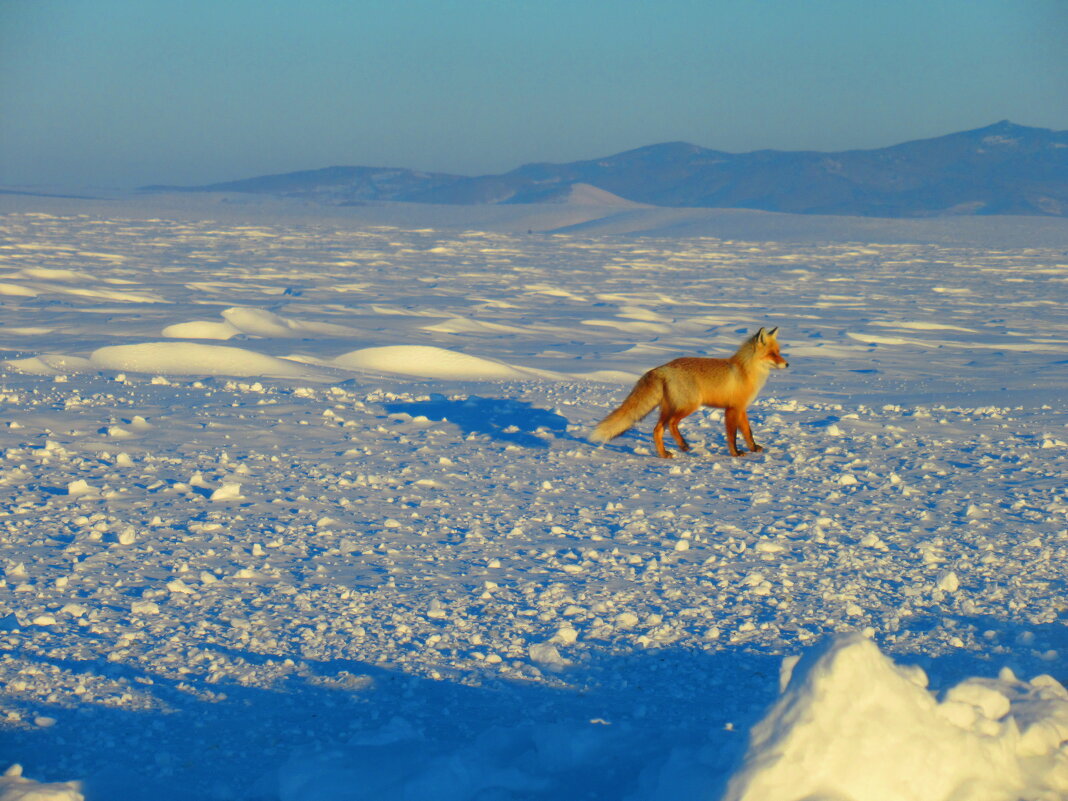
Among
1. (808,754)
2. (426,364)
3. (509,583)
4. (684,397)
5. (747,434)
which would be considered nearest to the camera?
(808,754)

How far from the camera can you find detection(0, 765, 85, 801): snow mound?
2.57m

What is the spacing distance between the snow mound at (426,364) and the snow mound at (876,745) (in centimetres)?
726

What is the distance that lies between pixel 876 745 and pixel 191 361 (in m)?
8.39

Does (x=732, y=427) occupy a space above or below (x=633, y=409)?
below

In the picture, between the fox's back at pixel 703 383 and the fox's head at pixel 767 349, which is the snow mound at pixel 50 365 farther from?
the fox's head at pixel 767 349

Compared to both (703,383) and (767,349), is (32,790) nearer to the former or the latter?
(703,383)

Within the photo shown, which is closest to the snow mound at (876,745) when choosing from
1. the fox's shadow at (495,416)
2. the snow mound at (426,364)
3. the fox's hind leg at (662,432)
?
the fox's hind leg at (662,432)

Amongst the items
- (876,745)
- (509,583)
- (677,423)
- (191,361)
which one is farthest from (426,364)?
(876,745)

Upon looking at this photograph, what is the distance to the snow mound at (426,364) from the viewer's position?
9.98 meters

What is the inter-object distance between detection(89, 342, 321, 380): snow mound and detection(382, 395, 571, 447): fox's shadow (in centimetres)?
185

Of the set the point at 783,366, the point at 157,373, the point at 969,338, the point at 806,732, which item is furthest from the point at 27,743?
the point at 969,338

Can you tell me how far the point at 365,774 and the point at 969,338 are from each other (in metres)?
12.6

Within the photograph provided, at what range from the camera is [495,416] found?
7645 millimetres

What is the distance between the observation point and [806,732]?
2.55 m
